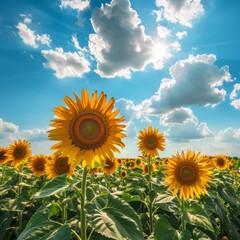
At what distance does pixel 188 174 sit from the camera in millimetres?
→ 5934

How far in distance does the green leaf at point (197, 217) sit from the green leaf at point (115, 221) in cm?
166

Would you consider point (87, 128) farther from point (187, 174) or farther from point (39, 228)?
point (187, 174)

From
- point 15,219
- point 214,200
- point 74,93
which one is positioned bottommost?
point 15,219

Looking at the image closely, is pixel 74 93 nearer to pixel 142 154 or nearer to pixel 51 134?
pixel 51 134

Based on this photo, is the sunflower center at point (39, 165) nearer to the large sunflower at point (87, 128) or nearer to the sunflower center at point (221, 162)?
the large sunflower at point (87, 128)

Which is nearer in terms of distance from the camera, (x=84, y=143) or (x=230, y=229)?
(x=84, y=143)

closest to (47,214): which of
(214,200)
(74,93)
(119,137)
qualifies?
(119,137)

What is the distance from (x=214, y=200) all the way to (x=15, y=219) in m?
5.44

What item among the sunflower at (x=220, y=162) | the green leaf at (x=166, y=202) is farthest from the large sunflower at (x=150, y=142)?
the sunflower at (x=220, y=162)

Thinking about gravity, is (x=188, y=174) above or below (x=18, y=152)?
below

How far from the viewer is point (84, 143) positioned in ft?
13.5

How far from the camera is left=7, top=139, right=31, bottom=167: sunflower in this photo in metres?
9.98

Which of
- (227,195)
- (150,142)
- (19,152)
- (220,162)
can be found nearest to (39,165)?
(19,152)

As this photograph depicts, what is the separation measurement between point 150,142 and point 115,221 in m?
5.68
